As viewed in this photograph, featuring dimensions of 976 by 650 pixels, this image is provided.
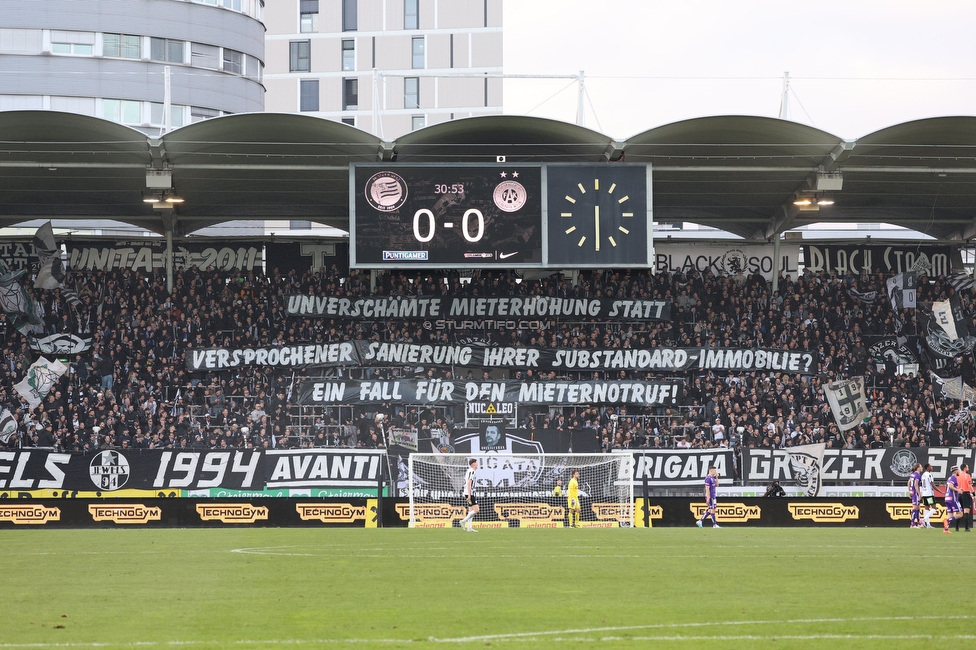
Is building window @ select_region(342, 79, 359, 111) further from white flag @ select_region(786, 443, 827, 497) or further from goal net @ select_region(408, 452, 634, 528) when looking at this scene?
white flag @ select_region(786, 443, 827, 497)

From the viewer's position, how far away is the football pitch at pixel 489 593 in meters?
9.99

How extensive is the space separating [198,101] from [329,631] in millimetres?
50322

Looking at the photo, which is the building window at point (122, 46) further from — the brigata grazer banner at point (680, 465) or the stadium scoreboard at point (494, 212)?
the brigata grazer banner at point (680, 465)

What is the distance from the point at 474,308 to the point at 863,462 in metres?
13.6

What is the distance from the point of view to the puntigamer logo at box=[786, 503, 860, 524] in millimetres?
29578

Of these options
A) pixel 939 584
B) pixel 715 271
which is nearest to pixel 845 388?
pixel 715 271

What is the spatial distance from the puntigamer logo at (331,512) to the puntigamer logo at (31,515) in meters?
6.16

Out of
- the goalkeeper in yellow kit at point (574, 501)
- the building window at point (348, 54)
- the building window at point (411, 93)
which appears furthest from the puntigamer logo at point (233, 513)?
the building window at point (348, 54)

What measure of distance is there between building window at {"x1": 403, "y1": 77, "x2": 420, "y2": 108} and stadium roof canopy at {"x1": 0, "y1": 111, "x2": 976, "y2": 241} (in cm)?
4394

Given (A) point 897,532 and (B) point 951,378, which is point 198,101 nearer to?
(B) point 951,378

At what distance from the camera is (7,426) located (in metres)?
34.8

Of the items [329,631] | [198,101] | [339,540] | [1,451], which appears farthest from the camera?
[198,101]

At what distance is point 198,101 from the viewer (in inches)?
2235

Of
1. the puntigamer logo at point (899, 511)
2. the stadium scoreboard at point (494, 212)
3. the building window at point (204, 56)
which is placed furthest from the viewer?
the building window at point (204, 56)
